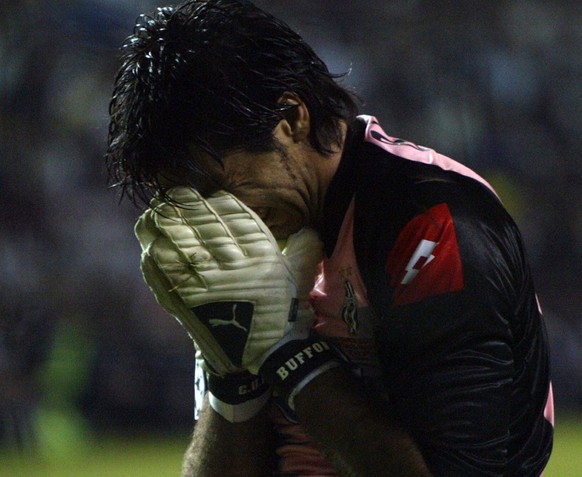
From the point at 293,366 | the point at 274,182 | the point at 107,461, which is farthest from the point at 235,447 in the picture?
the point at 107,461

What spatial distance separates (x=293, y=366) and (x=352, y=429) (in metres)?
0.12

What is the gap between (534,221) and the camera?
14.6 feet

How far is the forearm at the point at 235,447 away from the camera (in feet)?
5.13

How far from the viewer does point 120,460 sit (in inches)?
139

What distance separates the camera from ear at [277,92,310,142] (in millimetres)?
1473

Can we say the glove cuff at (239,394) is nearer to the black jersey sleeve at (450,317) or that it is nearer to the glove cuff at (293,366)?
the glove cuff at (293,366)

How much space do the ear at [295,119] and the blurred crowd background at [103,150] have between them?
237cm

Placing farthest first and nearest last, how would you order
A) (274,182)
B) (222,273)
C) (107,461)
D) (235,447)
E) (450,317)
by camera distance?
(107,461) < (235,447) < (274,182) < (222,273) < (450,317)

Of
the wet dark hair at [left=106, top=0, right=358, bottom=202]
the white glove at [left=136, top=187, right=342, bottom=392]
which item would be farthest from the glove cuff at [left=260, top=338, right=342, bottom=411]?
the wet dark hair at [left=106, top=0, right=358, bottom=202]

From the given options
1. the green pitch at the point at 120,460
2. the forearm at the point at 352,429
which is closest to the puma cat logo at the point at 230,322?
the forearm at the point at 352,429

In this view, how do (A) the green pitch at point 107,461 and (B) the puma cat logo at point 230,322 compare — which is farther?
(A) the green pitch at point 107,461

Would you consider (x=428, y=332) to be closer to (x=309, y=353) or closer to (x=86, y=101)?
(x=309, y=353)

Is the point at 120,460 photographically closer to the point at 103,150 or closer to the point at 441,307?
the point at 103,150

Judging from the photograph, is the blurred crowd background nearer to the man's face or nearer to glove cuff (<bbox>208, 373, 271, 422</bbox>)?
glove cuff (<bbox>208, 373, 271, 422</bbox>)
